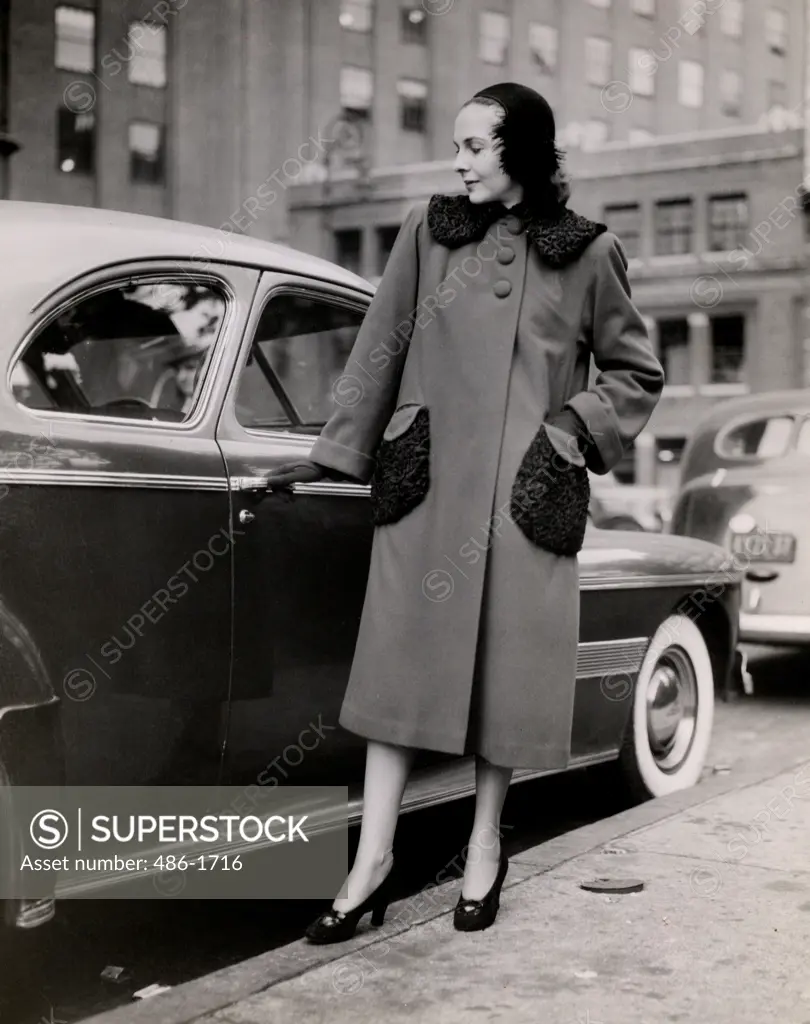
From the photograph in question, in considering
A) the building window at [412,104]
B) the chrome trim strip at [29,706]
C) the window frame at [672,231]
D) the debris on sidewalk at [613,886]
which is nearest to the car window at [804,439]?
the debris on sidewalk at [613,886]

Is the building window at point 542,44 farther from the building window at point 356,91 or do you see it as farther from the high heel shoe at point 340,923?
the high heel shoe at point 340,923

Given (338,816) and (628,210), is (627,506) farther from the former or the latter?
(628,210)

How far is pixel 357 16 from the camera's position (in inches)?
570

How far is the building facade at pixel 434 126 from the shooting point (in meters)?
10.8

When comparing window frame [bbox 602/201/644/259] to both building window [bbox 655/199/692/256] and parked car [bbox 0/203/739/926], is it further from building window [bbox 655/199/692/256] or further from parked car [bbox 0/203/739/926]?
parked car [bbox 0/203/739/926]

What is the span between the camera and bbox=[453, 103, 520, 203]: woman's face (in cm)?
300

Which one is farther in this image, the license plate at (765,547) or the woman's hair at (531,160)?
the license plate at (765,547)

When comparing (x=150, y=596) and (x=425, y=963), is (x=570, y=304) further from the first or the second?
(x=425, y=963)

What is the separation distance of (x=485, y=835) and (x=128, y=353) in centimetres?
190

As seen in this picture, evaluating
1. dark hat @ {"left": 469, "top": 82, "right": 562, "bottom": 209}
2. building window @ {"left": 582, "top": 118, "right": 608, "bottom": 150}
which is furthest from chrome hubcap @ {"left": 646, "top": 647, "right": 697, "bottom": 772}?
building window @ {"left": 582, "top": 118, "right": 608, "bottom": 150}

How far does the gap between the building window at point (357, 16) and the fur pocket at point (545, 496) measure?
427 inches

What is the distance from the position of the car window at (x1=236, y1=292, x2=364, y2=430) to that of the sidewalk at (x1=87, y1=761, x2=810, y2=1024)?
1.45 m

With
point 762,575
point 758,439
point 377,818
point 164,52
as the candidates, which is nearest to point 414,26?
point 164,52

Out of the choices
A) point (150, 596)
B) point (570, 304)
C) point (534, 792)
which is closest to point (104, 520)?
point (150, 596)
